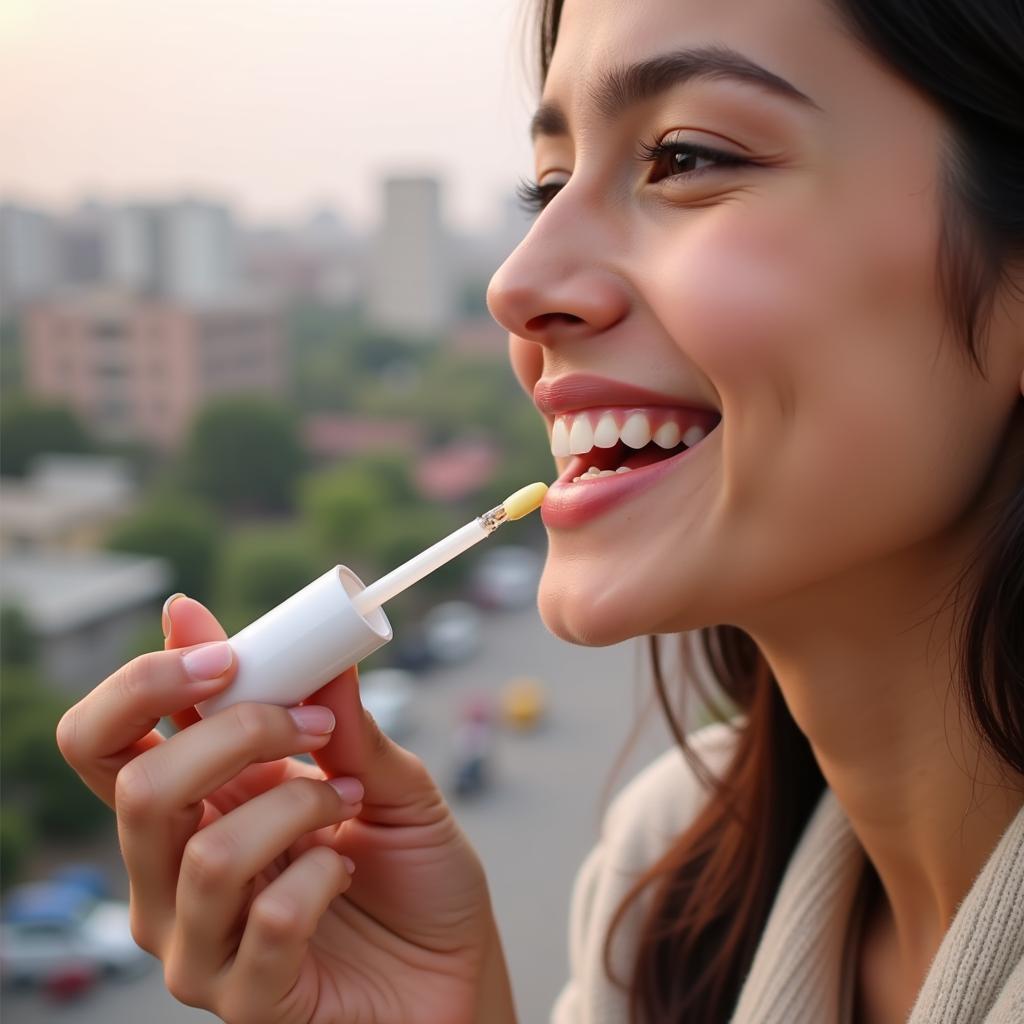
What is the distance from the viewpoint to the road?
1739mm

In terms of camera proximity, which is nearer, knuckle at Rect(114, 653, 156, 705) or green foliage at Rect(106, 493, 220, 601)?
knuckle at Rect(114, 653, 156, 705)

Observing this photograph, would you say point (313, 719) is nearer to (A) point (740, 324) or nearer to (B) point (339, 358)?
(A) point (740, 324)

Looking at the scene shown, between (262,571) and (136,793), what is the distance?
537 centimetres

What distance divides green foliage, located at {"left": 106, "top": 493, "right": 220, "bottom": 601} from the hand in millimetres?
5675

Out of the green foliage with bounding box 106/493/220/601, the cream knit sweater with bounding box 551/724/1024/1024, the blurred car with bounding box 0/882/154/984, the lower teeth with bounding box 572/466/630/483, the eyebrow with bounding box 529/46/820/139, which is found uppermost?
the green foliage with bounding box 106/493/220/601

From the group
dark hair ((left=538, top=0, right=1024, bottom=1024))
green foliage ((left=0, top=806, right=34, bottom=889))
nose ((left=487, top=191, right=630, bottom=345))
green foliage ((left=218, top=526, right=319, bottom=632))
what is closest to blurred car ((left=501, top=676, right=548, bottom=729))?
green foliage ((left=218, top=526, right=319, bottom=632))

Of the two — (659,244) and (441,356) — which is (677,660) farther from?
(441,356)

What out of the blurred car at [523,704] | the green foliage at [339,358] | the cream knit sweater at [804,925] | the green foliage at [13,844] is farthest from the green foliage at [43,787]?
the green foliage at [339,358]

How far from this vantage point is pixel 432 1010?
0.71 m

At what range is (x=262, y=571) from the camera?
5.83 m

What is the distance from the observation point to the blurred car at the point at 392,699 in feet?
13.2

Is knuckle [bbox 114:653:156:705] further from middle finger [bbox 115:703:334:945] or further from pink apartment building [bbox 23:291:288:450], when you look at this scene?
pink apartment building [bbox 23:291:288:450]

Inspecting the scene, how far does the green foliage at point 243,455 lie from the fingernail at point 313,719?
25.1ft

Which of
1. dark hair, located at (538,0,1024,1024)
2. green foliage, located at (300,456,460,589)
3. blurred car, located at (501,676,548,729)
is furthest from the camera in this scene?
green foliage, located at (300,456,460,589)
